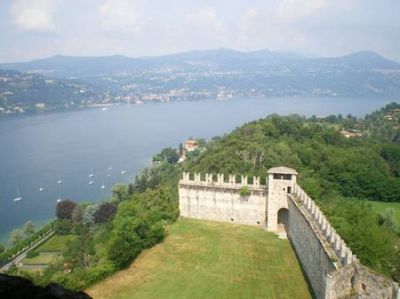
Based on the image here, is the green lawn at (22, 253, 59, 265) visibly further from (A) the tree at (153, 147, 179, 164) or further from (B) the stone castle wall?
(A) the tree at (153, 147, 179, 164)

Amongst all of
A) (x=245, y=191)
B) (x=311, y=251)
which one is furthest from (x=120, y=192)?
(x=311, y=251)

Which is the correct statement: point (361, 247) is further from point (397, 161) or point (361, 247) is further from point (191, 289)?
point (397, 161)

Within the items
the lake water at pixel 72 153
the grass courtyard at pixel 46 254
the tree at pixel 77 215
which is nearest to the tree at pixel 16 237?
the grass courtyard at pixel 46 254

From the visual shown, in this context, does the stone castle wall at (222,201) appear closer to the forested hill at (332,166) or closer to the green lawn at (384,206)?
the forested hill at (332,166)

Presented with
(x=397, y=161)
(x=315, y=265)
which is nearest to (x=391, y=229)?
(x=315, y=265)

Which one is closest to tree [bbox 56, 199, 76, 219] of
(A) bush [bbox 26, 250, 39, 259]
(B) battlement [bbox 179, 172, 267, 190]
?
(A) bush [bbox 26, 250, 39, 259]

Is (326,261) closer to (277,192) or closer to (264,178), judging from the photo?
(277,192)
